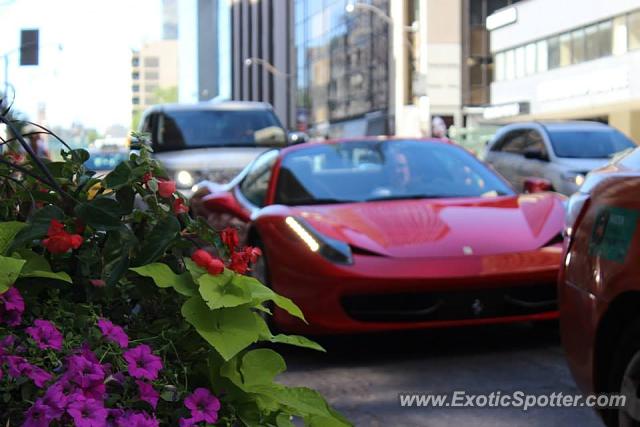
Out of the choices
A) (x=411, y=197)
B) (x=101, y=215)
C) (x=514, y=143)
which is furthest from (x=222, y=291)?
(x=514, y=143)

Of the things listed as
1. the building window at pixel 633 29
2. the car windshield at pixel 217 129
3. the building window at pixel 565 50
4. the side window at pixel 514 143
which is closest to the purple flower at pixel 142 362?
the car windshield at pixel 217 129

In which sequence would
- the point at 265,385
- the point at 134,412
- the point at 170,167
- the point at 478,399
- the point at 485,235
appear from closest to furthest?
1. the point at 134,412
2. the point at 265,385
3. the point at 478,399
4. the point at 485,235
5. the point at 170,167

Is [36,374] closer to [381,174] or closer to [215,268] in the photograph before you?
[215,268]

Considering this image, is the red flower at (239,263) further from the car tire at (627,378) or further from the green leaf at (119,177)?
the car tire at (627,378)

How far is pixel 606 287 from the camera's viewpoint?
10.4 ft

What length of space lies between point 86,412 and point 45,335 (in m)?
0.23

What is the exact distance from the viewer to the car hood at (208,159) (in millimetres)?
12758

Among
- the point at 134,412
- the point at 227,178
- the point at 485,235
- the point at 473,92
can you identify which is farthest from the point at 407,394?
the point at 473,92

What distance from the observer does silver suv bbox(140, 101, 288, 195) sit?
12.9 metres

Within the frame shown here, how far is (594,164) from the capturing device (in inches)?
551

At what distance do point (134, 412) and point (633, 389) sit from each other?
71.8 inches

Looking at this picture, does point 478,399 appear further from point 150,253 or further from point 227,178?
point 227,178

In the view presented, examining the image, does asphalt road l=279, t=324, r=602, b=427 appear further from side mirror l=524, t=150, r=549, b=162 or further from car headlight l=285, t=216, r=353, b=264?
side mirror l=524, t=150, r=549, b=162

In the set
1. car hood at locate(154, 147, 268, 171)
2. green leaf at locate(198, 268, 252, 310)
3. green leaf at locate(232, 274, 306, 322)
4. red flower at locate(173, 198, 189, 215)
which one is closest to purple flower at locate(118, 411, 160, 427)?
green leaf at locate(198, 268, 252, 310)
